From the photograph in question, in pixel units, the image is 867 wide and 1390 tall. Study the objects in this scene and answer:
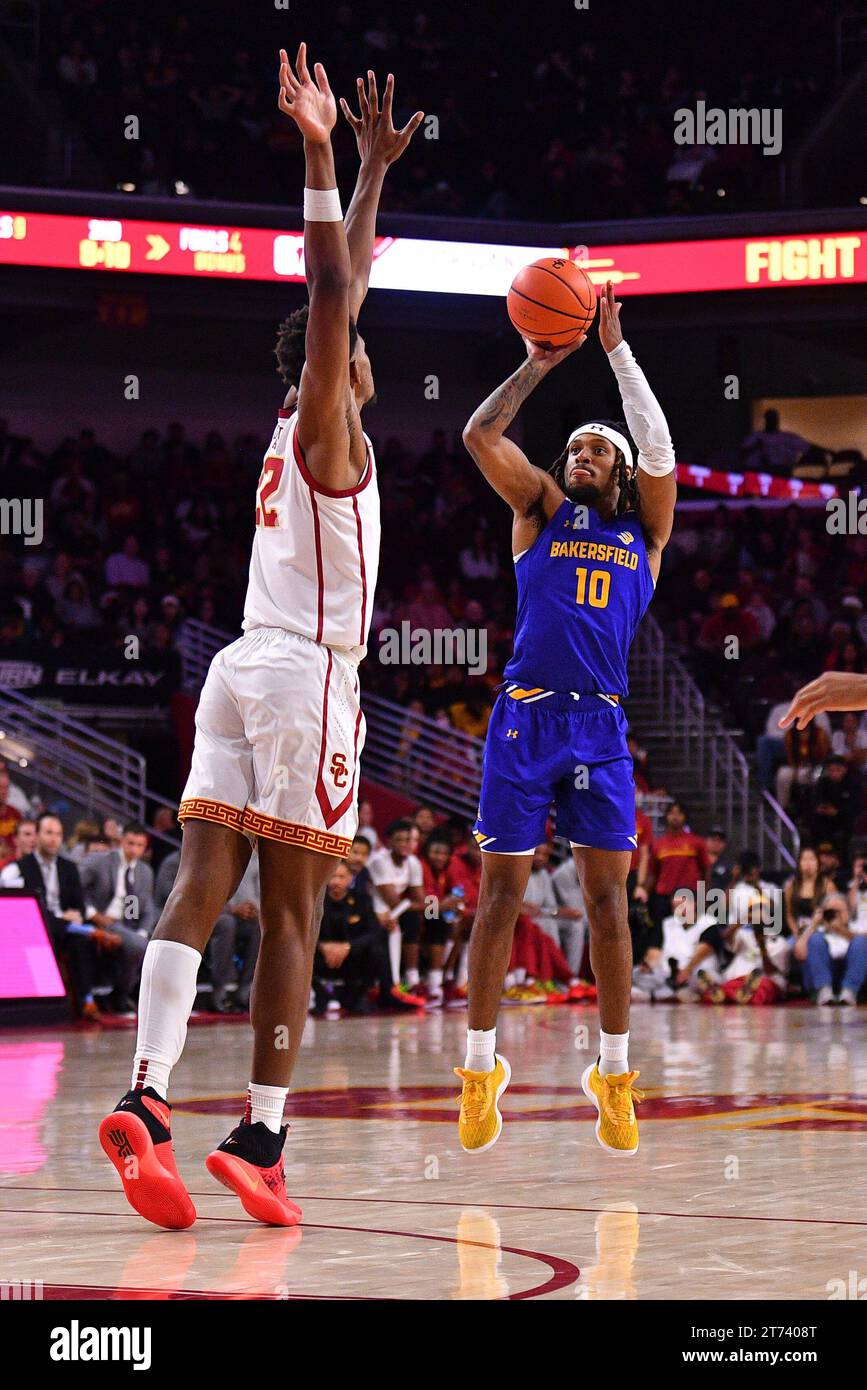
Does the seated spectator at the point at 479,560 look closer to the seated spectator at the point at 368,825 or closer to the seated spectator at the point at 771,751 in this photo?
the seated spectator at the point at 771,751

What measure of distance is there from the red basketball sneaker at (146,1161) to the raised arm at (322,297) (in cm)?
177

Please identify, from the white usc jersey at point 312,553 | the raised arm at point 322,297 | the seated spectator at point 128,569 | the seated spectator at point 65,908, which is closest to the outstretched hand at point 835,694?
the white usc jersey at point 312,553

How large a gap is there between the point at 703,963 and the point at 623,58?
544 inches

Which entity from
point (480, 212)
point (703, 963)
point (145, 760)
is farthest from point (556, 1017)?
point (480, 212)

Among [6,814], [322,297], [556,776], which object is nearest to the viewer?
[322,297]

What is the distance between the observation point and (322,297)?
4918mm

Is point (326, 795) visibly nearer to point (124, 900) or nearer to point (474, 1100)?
point (474, 1100)

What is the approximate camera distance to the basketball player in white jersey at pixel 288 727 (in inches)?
192

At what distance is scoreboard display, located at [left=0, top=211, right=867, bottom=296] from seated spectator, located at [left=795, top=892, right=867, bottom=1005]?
8.23 m

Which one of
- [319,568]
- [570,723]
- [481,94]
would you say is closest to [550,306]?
[570,723]

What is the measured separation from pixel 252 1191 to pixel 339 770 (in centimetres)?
114

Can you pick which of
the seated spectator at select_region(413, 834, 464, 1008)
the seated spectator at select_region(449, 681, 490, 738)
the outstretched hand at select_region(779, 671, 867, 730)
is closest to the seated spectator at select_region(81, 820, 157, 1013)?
the seated spectator at select_region(413, 834, 464, 1008)

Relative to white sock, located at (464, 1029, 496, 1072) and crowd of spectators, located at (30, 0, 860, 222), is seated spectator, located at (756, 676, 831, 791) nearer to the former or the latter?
crowd of spectators, located at (30, 0, 860, 222)

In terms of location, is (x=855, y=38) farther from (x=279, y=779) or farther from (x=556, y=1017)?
(x=279, y=779)
